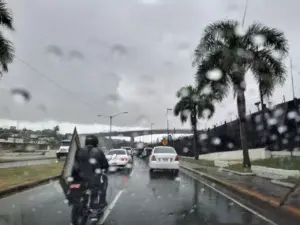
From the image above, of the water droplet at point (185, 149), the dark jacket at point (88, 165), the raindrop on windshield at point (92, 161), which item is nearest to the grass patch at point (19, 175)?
the dark jacket at point (88, 165)

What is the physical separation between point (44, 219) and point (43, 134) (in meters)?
98.4

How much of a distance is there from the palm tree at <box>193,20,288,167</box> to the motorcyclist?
16.0m

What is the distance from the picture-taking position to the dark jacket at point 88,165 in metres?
7.48

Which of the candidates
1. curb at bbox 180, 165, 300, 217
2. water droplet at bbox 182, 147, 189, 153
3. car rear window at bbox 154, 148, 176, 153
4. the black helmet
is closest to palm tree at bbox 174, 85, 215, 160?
water droplet at bbox 182, 147, 189, 153

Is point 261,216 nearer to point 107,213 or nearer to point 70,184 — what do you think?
point 107,213

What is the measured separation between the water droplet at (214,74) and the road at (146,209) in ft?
33.3

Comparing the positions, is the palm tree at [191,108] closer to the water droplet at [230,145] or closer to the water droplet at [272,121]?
the water droplet at [230,145]

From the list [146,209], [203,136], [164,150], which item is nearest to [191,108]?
[203,136]

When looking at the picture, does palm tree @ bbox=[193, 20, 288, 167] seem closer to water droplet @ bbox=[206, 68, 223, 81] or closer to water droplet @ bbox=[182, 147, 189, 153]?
water droplet @ bbox=[206, 68, 223, 81]

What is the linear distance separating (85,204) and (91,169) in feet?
2.00

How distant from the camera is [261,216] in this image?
991 cm

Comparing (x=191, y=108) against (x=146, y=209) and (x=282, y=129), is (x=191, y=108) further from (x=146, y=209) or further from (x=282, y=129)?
(x=146, y=209)

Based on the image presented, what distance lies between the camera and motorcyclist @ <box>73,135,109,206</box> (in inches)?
294

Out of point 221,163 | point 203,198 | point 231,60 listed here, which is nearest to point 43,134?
point 221,163
